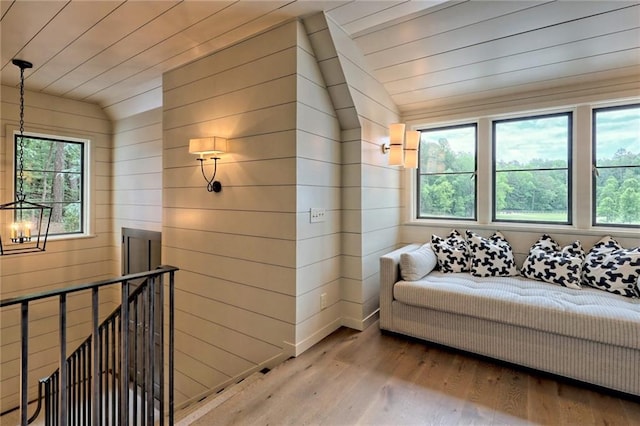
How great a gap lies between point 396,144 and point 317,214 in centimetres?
105

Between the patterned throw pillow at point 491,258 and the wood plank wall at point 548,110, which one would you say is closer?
the wood plank wall at point 548,110

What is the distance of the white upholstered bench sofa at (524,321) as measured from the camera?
1930mm

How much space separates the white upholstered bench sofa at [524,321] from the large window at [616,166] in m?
0.81

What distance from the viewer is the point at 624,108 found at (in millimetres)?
2762

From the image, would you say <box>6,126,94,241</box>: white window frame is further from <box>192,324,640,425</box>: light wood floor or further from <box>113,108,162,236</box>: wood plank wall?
<box>192,324,640,425</box>: light wood floor

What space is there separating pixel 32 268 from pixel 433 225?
463 centimetres

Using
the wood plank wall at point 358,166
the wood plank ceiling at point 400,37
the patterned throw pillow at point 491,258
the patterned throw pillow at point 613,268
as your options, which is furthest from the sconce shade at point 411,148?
the patterned throw pillow at point 613,268

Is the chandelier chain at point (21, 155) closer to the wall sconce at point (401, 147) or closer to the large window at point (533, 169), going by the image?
the wall sconce at point (401, 147)

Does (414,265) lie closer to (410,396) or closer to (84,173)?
(410,396)

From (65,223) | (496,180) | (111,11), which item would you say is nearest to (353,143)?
(496,180)

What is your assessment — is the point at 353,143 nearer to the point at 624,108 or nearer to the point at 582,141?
the point at 582,141

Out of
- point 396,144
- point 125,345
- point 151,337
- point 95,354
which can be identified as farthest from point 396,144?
point 95,354

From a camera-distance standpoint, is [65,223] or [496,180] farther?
[65,223]

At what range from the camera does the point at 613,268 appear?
7.90ft
